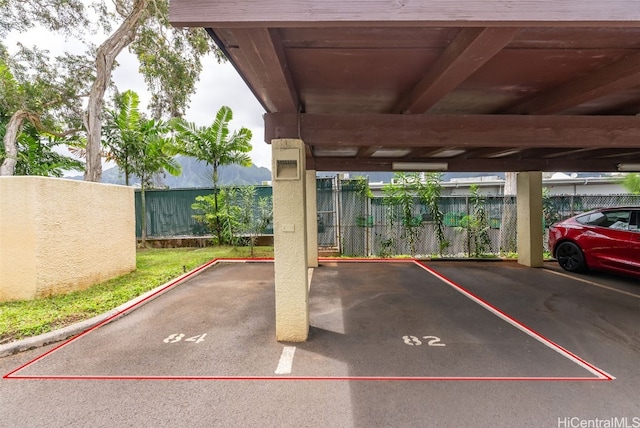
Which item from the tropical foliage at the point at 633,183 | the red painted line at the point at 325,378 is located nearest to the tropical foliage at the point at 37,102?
the red painted line at the point at 325,378

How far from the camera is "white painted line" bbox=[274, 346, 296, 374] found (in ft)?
10.5

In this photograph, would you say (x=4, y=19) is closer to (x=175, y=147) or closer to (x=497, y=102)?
(x=175, y=147)

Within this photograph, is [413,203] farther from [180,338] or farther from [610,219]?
[180,338]

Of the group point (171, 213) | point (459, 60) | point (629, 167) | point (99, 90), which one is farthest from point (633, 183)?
point (99, 90)

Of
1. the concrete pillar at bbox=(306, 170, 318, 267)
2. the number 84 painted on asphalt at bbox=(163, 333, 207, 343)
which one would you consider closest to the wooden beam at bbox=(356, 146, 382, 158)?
the concrete pillar at bbox=(306, 170, 318, 267)

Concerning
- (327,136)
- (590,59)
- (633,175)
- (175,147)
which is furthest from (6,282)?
(633,175)

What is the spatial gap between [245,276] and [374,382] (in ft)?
16.1

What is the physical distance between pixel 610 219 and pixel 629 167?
106 inches

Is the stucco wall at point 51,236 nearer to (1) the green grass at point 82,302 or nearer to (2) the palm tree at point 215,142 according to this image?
(1) the green grass at point 82,302

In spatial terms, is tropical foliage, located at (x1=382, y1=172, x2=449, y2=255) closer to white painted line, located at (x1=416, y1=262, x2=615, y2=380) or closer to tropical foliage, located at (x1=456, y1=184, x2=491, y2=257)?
tropical foliage, located at (x1=456, y1=184, x2=491, y2=257)

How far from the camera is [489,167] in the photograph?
7.88 meters

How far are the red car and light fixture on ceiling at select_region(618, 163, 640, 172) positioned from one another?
1957mm

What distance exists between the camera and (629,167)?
26.2 feet

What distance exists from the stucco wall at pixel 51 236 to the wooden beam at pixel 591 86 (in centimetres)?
744
